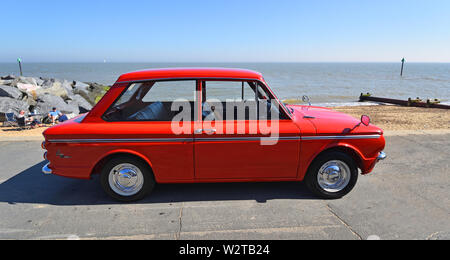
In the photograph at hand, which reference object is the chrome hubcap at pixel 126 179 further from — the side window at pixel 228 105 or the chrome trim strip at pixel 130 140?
the side window at pixel 228 105

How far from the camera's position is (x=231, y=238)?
3168mm

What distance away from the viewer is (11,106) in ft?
36.9

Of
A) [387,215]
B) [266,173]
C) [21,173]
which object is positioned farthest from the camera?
[21,173]

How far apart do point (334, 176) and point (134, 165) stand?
2.58 meters

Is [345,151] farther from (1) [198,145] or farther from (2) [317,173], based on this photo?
(1) [198,145]

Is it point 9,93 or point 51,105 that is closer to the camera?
point 51,105

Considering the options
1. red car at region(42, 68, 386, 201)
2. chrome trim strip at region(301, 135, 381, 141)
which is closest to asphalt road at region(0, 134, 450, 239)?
red car at region(42, 68, 386, 201)

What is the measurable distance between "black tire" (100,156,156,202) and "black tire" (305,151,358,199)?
2.06 metres

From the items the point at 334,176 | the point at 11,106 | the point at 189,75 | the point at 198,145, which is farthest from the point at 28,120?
the point at 334,176

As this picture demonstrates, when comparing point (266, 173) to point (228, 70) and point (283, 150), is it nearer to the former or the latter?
point (283, 150)

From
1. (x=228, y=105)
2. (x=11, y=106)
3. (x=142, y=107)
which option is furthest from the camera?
(x=11, y=106)

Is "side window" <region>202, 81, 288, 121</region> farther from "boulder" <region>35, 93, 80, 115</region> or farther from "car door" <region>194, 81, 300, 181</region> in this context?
"boulder" <region>35, 93, 80, 115</region>

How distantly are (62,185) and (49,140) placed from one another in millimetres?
1175
